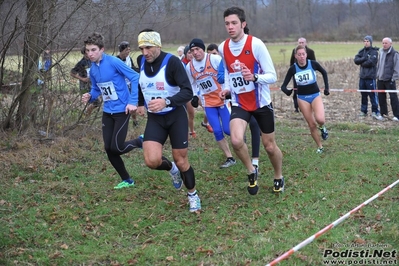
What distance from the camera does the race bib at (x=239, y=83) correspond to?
688 centimetres

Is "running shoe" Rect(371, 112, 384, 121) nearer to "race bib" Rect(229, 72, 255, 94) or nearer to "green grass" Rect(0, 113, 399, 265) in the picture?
"green grass" Rect(0, 113, 399, 265)

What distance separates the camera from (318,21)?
63562 mm

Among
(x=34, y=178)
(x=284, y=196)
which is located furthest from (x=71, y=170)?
(x=284, y=196)

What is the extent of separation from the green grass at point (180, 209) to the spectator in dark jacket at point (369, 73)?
4.62 metres

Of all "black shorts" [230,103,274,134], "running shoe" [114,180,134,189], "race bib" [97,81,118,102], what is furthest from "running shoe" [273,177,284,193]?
"race bib" [97,81,118,102]

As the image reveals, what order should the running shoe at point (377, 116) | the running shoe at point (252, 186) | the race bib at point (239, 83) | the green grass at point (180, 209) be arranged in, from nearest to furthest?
Answer: the green grass at point (180, 209) → the race bib at point (239, 83) → the running shoe at point (252, 186) → the running shoe at point (377, 116)

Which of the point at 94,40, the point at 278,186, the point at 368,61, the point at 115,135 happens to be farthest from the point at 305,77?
the point at 368,61

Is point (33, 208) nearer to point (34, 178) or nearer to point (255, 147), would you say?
point (34, 178)

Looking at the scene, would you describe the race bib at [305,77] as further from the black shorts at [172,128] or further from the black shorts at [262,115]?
the black shorts at [172,128]

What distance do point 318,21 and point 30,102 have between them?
57.5 metres

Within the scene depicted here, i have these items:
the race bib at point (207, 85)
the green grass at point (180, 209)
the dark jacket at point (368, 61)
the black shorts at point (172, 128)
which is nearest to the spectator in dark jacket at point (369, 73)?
the dark jacket at point (368, 61)

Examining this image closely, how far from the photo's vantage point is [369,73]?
15.0 m

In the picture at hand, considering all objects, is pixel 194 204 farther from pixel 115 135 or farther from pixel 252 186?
pixel 115 135

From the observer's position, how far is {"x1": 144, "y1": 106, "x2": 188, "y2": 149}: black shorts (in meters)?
6.52
